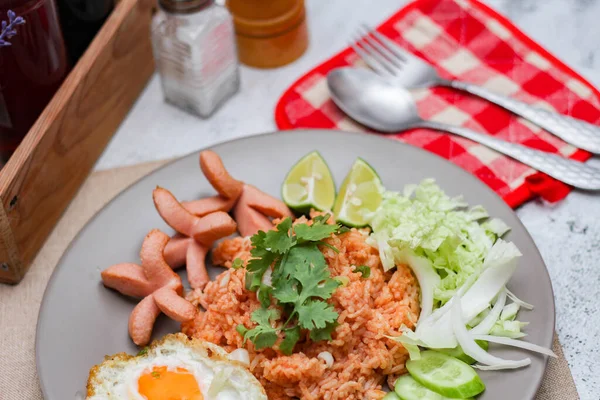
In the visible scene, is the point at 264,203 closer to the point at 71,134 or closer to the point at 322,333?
the point at 322,333

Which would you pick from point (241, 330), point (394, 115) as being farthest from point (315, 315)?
point (394, 115)

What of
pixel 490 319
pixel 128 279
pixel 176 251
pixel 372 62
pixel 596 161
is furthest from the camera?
pixel 372 62

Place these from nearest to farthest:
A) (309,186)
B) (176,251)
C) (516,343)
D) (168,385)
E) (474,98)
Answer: (168,385) < (516,343) < (176,251) < (309,186) < (474,98)

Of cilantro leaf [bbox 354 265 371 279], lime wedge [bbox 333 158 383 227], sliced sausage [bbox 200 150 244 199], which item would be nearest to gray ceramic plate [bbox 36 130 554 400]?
lime wedge [bbox 333 158 383 227]

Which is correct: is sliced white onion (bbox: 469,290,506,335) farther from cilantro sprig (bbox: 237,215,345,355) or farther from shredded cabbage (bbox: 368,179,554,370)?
cilantro sprig (bbox: 237,215,345,355)

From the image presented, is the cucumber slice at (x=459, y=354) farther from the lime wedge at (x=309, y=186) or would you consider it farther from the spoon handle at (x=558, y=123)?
the spoon handle at (x=558, y=123)

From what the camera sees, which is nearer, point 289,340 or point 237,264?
point 289,340

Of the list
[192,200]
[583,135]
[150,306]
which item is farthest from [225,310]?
[583,135]
